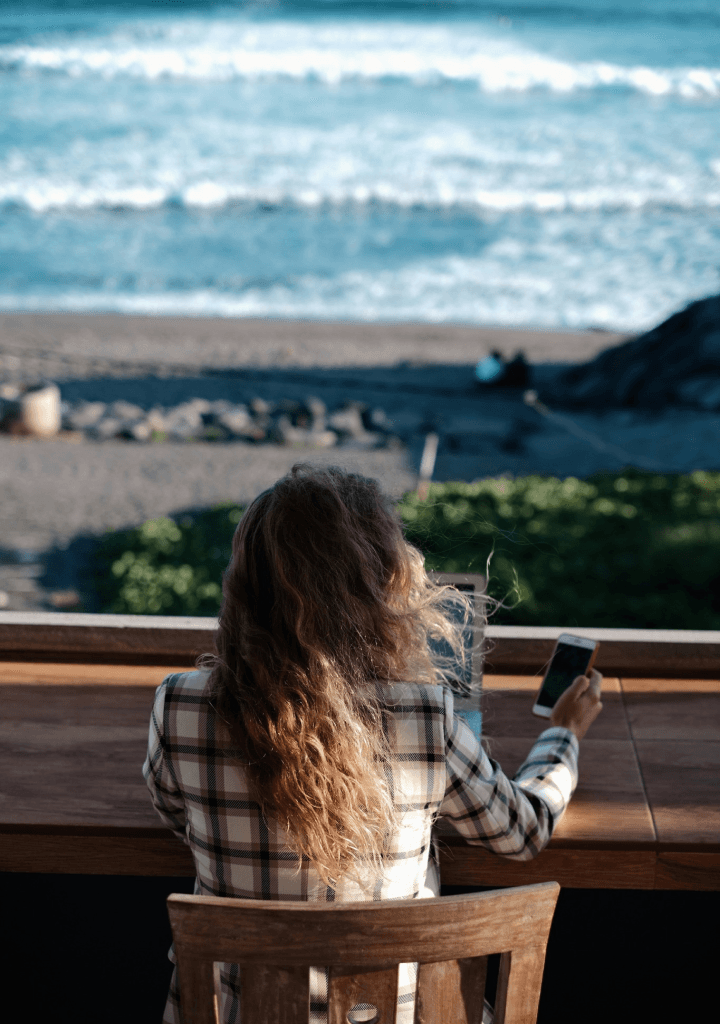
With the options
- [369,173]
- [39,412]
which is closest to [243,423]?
[39,412]

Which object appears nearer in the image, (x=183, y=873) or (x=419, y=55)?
(x=183, y=873)

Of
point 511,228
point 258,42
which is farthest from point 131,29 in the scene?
point 511,228

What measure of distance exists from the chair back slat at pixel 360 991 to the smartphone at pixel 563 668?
662mm

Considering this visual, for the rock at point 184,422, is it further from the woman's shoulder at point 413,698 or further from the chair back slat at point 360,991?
the chair back slat at point 360,991

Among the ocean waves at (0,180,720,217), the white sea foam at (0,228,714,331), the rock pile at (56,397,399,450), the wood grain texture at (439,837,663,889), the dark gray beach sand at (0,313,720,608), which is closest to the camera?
the wood grain texture at (439,837,663,889)

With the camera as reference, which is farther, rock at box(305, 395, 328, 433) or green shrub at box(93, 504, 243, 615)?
rock at box(305, 395, 328, 433)

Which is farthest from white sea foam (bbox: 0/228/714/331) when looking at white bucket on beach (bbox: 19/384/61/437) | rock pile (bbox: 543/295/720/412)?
white bucket on beach (bbox: 19/384/61/437)

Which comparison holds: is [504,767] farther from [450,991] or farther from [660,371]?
[660,371]

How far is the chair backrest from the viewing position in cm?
76

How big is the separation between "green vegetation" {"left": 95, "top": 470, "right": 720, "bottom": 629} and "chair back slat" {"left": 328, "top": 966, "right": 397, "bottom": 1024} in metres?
2.69

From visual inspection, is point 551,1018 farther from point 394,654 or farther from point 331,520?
point 331,520

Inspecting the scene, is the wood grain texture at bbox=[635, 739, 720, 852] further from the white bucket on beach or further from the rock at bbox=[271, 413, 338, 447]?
the white bucket on beach

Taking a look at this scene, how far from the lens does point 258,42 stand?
36.3ft

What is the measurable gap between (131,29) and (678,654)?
8.99 m
